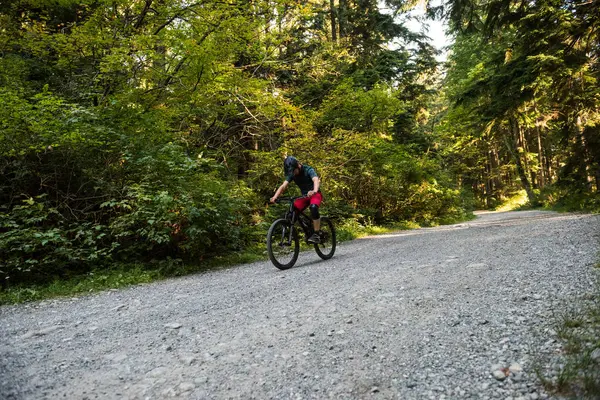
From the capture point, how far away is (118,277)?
20.7 ft

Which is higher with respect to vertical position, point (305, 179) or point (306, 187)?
point (305, 179)

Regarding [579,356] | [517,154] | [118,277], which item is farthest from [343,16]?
[517,154]

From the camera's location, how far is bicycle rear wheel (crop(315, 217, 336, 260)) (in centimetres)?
742

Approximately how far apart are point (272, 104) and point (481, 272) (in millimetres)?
7518

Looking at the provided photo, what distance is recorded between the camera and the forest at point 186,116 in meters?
6.61

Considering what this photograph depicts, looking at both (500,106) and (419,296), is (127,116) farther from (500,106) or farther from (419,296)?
(500,106)

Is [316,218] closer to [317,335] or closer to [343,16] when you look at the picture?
[317,335]

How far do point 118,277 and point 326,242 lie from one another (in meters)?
3.97

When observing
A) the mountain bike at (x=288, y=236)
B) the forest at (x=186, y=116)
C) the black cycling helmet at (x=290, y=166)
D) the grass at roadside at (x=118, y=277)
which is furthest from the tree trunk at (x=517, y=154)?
the grass at roadside at (x=118, y=277)

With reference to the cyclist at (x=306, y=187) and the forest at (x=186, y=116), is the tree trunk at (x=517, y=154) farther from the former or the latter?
the cyclist at (x=306, y=187)

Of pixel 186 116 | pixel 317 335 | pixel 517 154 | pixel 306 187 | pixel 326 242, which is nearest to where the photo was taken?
pixel 317 335

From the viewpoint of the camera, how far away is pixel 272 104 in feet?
34.1

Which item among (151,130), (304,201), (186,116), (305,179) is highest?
(186,116)

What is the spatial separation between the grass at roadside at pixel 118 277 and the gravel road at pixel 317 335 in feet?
1.39
